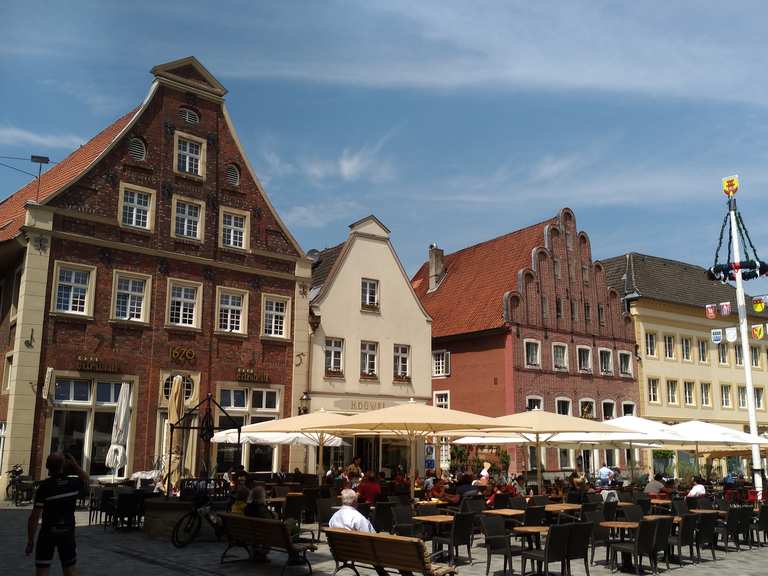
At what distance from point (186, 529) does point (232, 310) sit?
13.3m

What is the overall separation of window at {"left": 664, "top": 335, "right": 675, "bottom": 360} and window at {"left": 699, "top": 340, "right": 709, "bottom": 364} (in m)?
2.26

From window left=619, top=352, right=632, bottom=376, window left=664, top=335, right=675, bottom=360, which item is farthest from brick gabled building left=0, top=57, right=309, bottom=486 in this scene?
window left=664, top=335, right=675, bottom=360

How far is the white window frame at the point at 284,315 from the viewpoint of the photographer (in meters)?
27.2

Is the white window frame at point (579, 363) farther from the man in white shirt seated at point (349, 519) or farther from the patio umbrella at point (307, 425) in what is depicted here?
the man in white shirt seated at point (349, 519)

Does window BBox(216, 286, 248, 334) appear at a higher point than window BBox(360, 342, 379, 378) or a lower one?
higher

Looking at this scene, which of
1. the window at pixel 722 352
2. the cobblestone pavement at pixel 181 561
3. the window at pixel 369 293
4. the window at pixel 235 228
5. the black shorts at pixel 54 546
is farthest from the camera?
the window at pixel 722 352

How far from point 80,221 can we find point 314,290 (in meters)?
9.78

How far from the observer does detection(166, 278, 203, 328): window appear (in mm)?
25219

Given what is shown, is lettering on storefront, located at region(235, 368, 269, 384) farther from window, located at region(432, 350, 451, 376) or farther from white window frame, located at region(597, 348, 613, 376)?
white window frame, located at region(597, 348, 613, 376)

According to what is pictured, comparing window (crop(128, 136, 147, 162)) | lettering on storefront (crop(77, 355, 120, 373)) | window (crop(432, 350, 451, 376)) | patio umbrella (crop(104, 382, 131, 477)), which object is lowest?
patio umbrella (crop(104, 382, 131, 477))

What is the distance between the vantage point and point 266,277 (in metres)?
27.7

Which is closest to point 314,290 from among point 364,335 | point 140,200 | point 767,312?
point 364,335

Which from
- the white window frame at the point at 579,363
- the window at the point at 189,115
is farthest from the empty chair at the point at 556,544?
the white window frame at the point at 579,363

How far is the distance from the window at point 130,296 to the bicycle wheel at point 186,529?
37.0 feet
